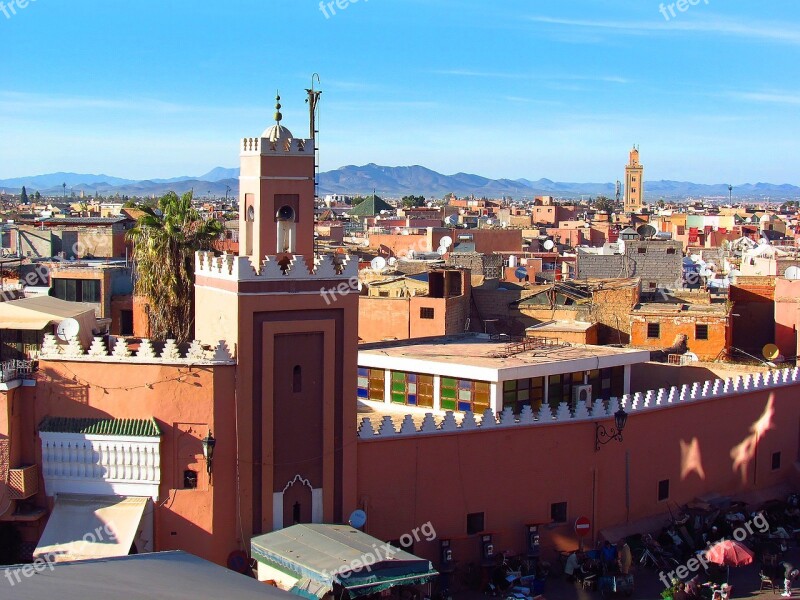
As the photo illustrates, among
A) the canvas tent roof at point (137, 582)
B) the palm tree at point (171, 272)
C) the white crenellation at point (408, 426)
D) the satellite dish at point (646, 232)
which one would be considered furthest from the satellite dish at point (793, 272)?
the canvas tent roof at point (137, 582)

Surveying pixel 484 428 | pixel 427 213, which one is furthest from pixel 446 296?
pixel 427 213

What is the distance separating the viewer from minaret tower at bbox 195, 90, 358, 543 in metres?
16.2

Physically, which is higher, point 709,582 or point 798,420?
point 798,420

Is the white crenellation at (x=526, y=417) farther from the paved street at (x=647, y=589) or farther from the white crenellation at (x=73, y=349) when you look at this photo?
the white crenellation at (x=73, y=349)

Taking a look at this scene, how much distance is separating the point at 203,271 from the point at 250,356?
178 cm

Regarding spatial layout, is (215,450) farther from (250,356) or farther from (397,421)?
(397,421)

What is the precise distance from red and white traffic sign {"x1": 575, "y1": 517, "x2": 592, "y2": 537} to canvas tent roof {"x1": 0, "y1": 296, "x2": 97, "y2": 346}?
8.81 m

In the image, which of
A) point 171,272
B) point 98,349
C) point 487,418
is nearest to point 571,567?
point 487,418

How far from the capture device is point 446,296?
1145 inches

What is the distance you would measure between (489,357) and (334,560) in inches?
290

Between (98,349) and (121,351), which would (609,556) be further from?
(98,349)

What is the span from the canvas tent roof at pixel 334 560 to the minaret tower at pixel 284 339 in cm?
69

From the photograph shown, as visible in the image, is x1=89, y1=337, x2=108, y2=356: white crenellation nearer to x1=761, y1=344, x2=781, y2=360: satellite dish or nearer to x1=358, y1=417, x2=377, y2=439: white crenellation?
x1=358, y1=417, x2=377, y2=439: white crenellation

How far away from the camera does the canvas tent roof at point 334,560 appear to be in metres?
15.0
